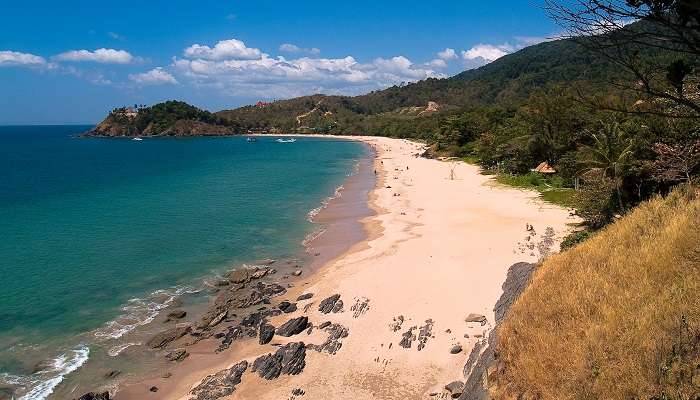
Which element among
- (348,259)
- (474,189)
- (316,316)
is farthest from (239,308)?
(474,189)

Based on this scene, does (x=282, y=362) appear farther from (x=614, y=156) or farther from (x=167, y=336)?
(x=614, y=156)

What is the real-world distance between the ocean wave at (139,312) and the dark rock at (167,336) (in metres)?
1.84

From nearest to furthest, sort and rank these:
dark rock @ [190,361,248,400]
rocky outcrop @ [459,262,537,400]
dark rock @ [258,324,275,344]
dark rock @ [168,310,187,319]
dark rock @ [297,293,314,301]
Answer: rocky outcrop @ [459,262,537,400] < dark rock @ [190,361,248,400] < dark rock @ [258,324,275,344] < dark rock @ [168,310,187,319] < dark rock @ [297,293,314,301]

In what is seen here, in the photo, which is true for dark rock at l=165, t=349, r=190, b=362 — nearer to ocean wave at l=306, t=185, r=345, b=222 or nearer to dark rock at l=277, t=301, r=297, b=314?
dark rock at l=277, t=301, r=297, b=314

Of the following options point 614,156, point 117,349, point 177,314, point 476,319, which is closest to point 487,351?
point 476,319

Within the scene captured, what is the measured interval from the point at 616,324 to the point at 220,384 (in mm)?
12422

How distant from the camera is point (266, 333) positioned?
18.8 metres

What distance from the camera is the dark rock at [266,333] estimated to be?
726 inches

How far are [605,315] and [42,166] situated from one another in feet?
369

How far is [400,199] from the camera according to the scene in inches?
1927

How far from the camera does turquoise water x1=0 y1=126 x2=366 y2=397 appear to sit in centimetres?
2270

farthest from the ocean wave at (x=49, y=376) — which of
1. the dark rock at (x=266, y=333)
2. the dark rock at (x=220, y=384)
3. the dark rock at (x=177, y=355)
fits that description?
the dark rock at (x=266, y=333)

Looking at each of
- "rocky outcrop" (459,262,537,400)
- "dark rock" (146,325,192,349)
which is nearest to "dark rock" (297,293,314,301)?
"dark rock" (146,325,192,349)

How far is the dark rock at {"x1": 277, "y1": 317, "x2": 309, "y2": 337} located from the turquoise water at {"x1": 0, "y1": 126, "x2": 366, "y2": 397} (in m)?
9.29
